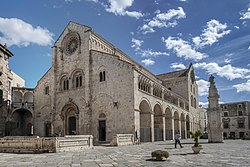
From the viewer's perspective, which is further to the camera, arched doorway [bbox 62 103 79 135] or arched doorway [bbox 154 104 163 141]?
arched doorway [bbox 154 104 163 141]

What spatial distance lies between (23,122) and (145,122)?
77.1ft

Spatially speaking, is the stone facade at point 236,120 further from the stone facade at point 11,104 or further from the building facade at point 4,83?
the building facade at point 4,83

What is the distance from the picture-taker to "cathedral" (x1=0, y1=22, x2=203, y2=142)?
25.5 metres

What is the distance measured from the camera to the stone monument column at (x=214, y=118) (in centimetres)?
2688

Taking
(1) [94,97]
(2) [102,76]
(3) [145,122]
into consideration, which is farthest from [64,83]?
(3) [145,122]

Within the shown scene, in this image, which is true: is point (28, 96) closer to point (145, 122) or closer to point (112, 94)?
point (112, 94)

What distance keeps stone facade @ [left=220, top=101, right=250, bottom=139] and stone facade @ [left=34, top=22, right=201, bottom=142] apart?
27.9 metres

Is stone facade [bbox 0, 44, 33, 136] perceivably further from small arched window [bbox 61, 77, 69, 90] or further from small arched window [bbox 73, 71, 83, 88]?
small arched window [bbox 73, 71, 83, 88]

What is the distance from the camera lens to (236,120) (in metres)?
57.9

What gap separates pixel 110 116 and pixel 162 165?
663 inches

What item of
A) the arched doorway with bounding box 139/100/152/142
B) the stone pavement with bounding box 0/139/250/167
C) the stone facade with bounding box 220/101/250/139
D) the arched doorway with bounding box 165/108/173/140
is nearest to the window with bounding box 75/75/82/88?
the arched doorway with bounding box 139/100/152/142

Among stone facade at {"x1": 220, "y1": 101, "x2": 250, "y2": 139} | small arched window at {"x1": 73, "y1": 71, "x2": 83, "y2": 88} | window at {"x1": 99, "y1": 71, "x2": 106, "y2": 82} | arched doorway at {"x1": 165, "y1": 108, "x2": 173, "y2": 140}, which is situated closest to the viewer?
window at {"x1": 99, "y1": 71, "x2": 106, "y2": 82}

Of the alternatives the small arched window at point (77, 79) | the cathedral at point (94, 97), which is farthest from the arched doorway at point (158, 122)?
the small arched window at point (77, 79)

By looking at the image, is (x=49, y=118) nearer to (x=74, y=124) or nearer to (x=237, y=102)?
(x=74, y=124)
